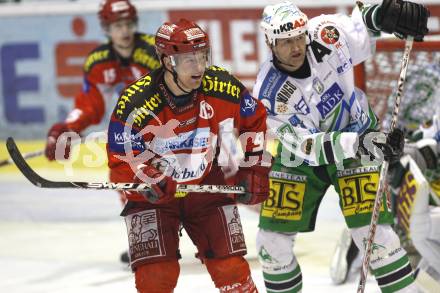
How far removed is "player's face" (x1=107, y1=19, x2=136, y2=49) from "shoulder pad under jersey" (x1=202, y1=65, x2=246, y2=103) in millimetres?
2152

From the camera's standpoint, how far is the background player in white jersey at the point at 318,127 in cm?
440

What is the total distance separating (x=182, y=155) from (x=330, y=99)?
2.29ft

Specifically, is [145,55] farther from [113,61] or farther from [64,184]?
[64,184]

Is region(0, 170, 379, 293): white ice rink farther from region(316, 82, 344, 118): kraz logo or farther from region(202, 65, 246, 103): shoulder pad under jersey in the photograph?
region(202, 65, 246, 103): shoulder pad under jersey

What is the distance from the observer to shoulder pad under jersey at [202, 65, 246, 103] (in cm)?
407

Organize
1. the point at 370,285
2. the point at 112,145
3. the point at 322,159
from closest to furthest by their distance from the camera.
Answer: the point at 112,145 → the point at 322,159 → the point at 370,285

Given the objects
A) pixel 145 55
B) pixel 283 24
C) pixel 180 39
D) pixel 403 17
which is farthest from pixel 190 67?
pixel 145 55

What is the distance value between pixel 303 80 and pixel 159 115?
714 millimetres

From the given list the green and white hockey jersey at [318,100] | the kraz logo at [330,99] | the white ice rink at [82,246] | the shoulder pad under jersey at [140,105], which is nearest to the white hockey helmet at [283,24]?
the green and white hockey jersey at [318,100]

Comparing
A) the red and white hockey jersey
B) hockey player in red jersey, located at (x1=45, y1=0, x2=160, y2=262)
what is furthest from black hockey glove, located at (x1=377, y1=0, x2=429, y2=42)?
hockey player in red jersey, located at (x1=45, y1=0, x2=160, y2=262)

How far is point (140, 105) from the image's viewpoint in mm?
4004

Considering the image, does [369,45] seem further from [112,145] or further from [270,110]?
[112,145]

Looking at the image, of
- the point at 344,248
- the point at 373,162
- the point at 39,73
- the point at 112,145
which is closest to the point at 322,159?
the point at 373,162

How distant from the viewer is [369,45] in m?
4.64
